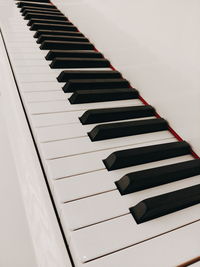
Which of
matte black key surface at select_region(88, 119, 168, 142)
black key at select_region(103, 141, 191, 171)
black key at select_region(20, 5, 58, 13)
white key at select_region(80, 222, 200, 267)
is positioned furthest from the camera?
black key at select_region(20, 5, 58, 13)

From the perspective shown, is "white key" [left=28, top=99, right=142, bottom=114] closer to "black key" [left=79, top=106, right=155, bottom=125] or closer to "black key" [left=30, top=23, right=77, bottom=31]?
"black key" [left=79, top=106, right=155, bottom=125]

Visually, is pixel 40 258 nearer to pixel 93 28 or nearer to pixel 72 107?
pixel 72 107

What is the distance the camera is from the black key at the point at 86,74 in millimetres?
1307

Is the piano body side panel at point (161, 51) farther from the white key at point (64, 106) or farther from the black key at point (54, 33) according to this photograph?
the black key at point (54, 33)

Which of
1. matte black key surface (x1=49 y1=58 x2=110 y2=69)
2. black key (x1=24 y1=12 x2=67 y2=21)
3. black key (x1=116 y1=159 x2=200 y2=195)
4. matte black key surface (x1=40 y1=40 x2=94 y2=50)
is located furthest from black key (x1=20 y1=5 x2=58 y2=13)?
black key (x1=116 y1=159 x2=200 y2=195)

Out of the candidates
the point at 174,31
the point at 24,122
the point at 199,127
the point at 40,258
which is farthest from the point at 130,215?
the point at 174,31

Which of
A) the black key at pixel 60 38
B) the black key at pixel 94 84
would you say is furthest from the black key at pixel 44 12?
the black key at pixel 94 84

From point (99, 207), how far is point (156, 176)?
0.21 m

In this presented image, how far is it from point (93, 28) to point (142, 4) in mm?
534

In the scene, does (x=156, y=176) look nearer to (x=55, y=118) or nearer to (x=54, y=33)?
(x=55, y=118)

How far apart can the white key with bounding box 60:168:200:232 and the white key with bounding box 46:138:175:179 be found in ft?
0.34

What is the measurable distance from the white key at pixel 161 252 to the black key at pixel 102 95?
0.66 m

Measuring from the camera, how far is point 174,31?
1.07 metres

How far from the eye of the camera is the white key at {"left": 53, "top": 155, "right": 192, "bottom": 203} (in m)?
0.79
